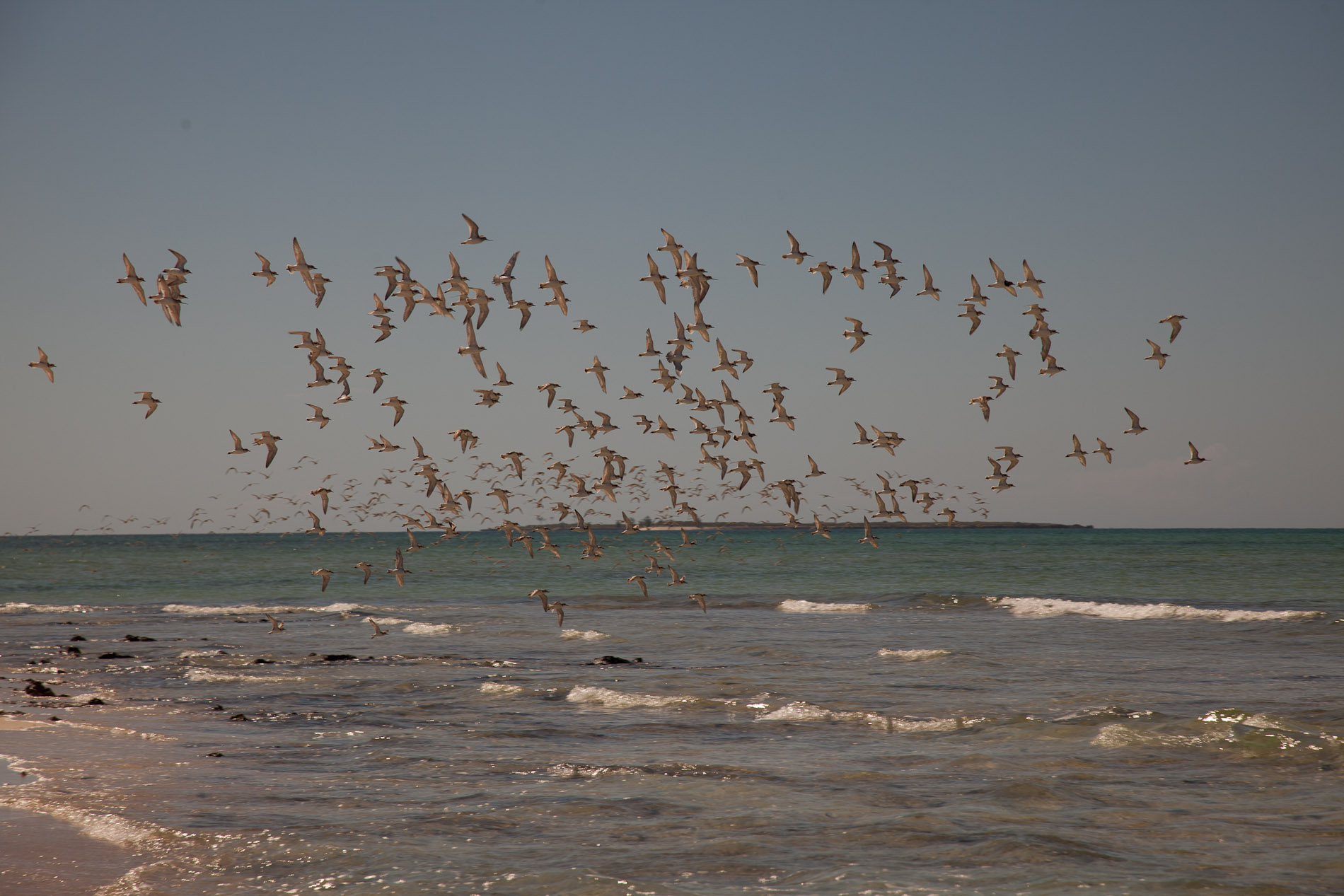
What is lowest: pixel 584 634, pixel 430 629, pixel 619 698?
pixel 430 629

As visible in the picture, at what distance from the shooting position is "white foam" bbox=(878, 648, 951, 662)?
26.8m

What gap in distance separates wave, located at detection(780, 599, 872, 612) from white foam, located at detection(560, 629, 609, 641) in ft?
37.4

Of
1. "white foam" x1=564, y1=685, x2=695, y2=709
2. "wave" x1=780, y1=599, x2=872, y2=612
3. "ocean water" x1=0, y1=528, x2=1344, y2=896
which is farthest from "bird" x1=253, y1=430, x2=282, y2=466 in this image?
"wave" x1=780, y1=599, x2=872, y2=612

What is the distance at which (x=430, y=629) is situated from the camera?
37094 mm

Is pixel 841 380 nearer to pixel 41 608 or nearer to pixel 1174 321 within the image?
pixel 1174 321

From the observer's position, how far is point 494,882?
10148 mm

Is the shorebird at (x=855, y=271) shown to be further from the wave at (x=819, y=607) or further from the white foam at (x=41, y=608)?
the white foam at (x=41, y=608)

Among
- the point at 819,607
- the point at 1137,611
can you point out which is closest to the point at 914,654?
the point at 1137,611

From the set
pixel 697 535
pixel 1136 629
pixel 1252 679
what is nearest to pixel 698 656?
pixel 1252 679

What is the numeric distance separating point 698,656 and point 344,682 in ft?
29.0

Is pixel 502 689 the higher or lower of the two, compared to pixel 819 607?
higher

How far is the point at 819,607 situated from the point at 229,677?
25458 mm

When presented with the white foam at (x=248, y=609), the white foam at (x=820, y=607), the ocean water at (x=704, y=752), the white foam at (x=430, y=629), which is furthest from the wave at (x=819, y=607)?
the white foam at (x=248, y=609)

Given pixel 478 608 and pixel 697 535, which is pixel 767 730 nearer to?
pixel 478 608
